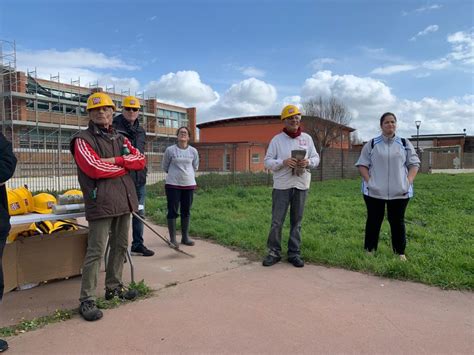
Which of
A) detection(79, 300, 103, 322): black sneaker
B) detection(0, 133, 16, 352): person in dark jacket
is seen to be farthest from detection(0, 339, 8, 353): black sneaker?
detection(79, 300, 103, 322): black sneaker

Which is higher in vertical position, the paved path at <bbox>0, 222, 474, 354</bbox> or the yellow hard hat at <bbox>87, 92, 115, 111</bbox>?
the yellow hard hat at <bbox>87, 92, 115, 111</bbox>

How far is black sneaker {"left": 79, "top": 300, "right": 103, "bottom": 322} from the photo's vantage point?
11.3 ft

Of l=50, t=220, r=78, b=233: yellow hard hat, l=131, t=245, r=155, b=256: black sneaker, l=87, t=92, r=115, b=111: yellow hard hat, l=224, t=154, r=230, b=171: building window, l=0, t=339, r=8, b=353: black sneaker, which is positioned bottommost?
l=0, t=339, r=8, b=353: black sneaker

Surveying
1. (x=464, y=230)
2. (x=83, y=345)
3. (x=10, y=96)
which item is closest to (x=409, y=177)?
(x=464, y=230)

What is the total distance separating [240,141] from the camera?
4553 cm

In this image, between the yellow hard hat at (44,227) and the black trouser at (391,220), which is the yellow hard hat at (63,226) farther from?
the black trouser at (391,220)

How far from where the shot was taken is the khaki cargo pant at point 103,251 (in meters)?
3.60

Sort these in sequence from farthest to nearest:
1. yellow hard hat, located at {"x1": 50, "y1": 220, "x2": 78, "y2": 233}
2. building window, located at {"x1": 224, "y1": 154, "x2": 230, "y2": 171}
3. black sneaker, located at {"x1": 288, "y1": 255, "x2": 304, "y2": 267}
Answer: building window, located at {"x1": 224, "y1": 154, "x2": 230, "y2": 171}, black sneaker, located at {"x1": 288, "y1": 255, "x2": 304, "y2": 267}, yellow hard hat, located at {"x1": 50, "y1": 220, "x2": 78, "y2": 233}

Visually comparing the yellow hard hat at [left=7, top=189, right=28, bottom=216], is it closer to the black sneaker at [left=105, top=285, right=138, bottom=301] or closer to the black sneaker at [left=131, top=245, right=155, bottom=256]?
the black sneaker at [left=105, top=285, right=138, bottom=301]

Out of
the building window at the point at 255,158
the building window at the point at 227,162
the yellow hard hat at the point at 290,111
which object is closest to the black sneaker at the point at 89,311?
the yellow hard hat at the point at 290,111

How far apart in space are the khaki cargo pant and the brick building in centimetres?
1022

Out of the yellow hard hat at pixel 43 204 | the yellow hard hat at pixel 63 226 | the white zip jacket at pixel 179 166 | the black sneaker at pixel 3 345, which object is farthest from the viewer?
the white zip jacket at pixel 179 166

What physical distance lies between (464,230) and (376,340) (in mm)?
4876

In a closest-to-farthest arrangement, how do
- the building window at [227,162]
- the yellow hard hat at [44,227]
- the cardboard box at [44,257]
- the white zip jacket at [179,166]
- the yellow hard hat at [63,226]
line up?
the cardboard box at [44,257]
the yellow hard hat at [44,227]
the yellow hard hat at [63,226]
the white zip jacket at [179,166]
the building window at [227,162]
